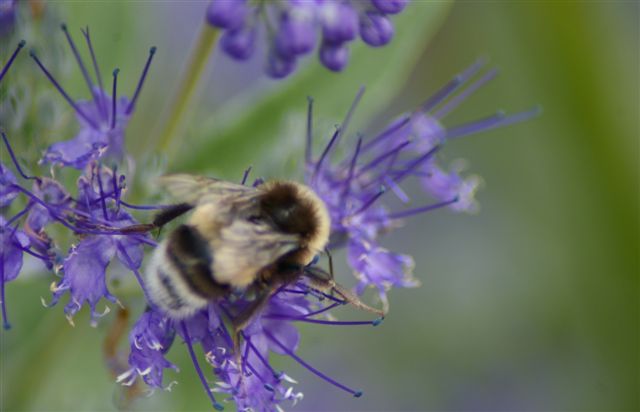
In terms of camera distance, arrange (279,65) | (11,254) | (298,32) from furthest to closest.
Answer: (279,65) → (298,32) → (11,254)

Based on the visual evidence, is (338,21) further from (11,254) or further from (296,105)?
(11,254)

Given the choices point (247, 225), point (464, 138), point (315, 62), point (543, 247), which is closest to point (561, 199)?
point (543, 247)

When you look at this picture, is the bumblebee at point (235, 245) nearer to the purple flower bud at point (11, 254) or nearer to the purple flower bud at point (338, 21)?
the purple flower bud at point (11, 254)

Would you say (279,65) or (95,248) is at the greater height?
(279,65)

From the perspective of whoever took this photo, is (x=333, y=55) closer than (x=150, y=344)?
No

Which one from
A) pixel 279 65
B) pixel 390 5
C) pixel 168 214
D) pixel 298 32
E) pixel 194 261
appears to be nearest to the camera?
pixel 194 261

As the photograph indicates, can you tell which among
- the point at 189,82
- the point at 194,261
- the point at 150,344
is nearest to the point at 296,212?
the point at 194,261

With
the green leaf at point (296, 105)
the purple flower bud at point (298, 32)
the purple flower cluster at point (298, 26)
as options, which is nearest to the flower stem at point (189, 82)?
the purple flower cluster at point (298, 26)
